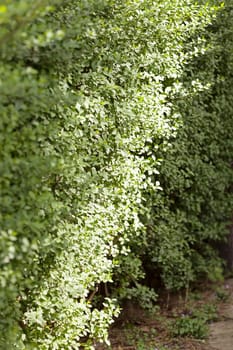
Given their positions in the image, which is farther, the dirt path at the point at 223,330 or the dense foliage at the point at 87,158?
the dirt path at the point at 223,330

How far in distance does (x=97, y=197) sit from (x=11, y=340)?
1368 millimetres

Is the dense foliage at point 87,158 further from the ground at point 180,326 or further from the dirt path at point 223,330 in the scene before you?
the dirt path at point 223,330

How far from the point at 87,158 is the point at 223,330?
3.77 m

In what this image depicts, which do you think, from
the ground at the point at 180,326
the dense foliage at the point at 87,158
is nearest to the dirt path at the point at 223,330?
the ground at the point at 180,326

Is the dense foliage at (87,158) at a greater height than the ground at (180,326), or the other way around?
the dense foliage at (87,158)

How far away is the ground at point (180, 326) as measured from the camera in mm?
7238

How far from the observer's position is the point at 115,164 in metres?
5.29

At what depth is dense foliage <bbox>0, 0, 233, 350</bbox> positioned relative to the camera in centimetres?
337

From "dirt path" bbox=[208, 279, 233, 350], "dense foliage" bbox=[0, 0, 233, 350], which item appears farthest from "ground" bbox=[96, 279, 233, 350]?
"dense foliage" bbox=[0, 0, 233, 350]

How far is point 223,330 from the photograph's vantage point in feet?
24.9

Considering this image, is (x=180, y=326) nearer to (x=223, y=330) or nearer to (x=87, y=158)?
(x=223, y=330)

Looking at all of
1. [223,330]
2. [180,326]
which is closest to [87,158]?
[180,326]

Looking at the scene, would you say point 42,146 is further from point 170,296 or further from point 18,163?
point 170,296

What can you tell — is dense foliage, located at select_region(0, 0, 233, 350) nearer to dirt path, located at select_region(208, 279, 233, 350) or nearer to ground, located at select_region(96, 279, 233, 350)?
ground, located at select_region(96, 279, 233, 350)
